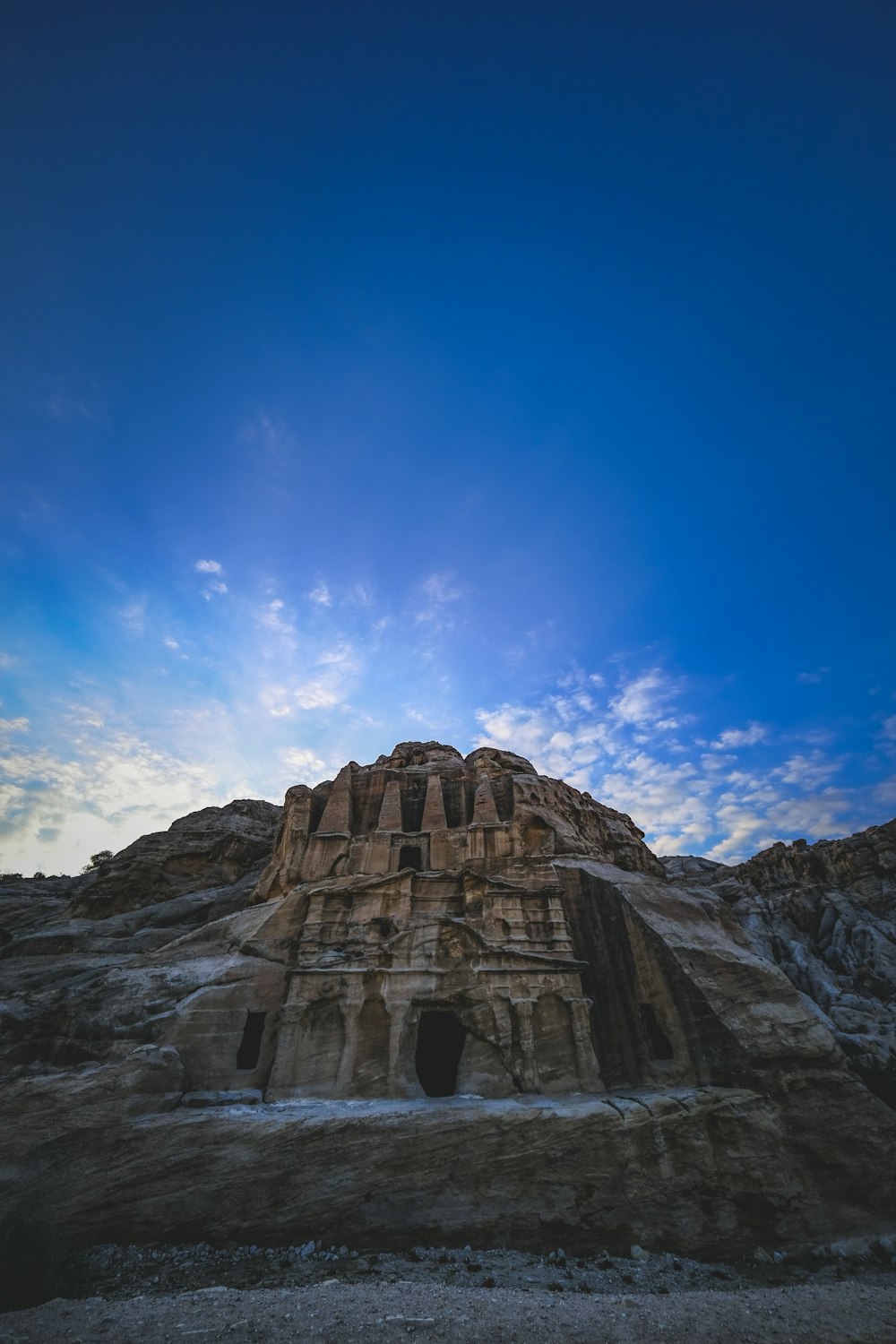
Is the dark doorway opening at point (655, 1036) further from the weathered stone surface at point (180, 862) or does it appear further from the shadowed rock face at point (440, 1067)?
the weathered stone surface at point (180, 862)

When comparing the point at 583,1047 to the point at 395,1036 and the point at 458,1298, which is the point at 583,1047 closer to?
→ the point at 395,1036

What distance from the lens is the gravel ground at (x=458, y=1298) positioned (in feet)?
28.5

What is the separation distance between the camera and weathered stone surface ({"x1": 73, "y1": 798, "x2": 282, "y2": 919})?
33094 millimetres

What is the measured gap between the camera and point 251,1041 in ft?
58.6

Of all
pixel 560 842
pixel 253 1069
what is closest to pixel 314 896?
pixel 253 1069

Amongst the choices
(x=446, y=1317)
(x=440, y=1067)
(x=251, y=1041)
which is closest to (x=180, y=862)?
(x=251, y=1041)

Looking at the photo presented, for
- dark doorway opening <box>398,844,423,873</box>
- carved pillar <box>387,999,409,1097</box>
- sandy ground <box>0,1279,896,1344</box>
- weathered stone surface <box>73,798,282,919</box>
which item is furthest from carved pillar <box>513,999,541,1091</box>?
weathered stone surface <box>73,798,282,919</box>

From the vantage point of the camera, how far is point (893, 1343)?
356 inches

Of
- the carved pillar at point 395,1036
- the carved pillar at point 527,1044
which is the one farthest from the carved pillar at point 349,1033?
the carved pillar at point 527,1044

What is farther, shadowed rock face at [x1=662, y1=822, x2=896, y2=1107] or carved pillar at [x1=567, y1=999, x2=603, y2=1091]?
shadowed rock face at [x1=662, y1=822, x2=896, y2=1107]

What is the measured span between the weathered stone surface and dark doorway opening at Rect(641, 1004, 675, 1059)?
27514 mm

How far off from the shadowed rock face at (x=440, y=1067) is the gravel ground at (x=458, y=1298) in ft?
2.05

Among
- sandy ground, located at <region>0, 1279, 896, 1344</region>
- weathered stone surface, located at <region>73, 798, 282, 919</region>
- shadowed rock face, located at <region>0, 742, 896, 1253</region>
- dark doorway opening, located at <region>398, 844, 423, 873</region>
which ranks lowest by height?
sandy ground, located at <region>0, 1279, 896, 1344</region>

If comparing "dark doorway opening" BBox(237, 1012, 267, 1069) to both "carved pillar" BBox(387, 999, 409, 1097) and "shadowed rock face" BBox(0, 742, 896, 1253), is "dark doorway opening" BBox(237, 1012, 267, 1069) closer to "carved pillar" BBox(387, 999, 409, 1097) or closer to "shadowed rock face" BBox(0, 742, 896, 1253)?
"shadowed rock face" BBox(0, 742, 896, 1253)
